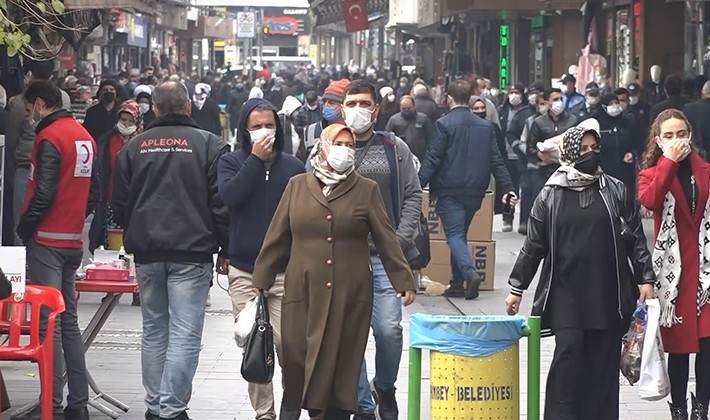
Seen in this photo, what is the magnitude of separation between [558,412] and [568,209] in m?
1.00

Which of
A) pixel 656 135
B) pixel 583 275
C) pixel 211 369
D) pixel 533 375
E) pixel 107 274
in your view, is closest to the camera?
pixel 533 375

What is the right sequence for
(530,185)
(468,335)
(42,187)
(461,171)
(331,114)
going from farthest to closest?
(530,185)
(461,171)
(331,114)
(42,187)
(468,335)

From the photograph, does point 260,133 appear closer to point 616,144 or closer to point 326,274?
point 326,274

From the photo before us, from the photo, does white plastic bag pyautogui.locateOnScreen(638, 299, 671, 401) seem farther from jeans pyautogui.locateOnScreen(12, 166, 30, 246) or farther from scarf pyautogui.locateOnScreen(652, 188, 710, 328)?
jeans pyautogui.locateOnScreen(12, 166, 30, 246)

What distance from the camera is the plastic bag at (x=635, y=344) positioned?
7.80 metres

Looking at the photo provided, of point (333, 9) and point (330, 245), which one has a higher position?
point (333, 9)

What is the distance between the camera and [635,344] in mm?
7812

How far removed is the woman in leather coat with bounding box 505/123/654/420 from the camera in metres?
7.62

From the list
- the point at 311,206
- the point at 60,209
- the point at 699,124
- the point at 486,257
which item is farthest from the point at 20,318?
the point at 699,124

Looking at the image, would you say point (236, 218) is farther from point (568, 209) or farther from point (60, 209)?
point (568, 209)

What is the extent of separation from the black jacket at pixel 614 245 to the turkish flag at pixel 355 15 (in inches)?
1229

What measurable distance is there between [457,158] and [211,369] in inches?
151

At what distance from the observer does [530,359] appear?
7195 millimetres

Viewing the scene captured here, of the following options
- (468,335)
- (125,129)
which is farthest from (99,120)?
(468,335)
